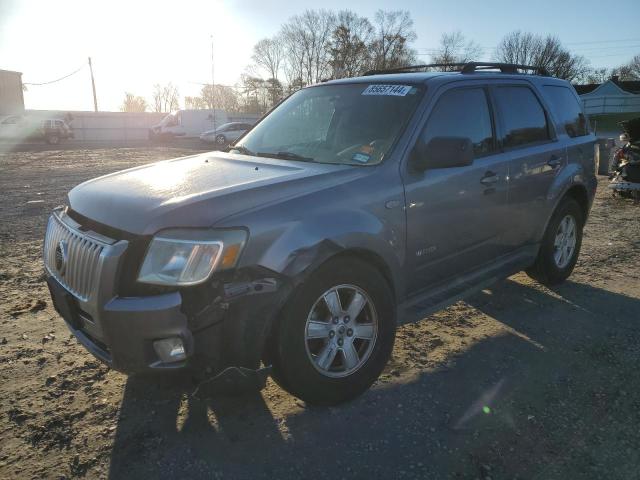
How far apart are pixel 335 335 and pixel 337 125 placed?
62.6 inches

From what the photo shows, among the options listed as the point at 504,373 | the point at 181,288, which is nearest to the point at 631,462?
the point at 504,373

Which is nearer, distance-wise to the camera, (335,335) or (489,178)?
(335,335)

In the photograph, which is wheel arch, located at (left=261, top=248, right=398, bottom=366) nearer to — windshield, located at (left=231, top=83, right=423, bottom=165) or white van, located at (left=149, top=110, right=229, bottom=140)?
windshield, located at (left=231, top=83, right=423, bottom=165)

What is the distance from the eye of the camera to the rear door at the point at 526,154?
13.0ft

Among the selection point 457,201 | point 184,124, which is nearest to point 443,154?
point 457,201

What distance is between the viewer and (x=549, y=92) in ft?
15.2

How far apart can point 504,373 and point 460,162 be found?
1.45 m

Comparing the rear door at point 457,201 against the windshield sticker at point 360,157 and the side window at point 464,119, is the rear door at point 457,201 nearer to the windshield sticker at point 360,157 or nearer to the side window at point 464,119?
the side window at point 464,119

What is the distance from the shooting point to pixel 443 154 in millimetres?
3031

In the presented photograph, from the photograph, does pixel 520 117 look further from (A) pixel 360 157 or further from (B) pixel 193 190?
(B) pixel 193 190

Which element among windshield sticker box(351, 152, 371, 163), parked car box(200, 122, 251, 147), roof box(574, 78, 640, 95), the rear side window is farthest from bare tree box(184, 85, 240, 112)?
windshield sticker box(351, 152, 371, 163)

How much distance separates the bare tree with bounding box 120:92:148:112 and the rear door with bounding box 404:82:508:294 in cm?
8148

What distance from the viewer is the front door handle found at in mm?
3605

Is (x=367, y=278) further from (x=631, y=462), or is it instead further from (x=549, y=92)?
(x=549, y=92)
